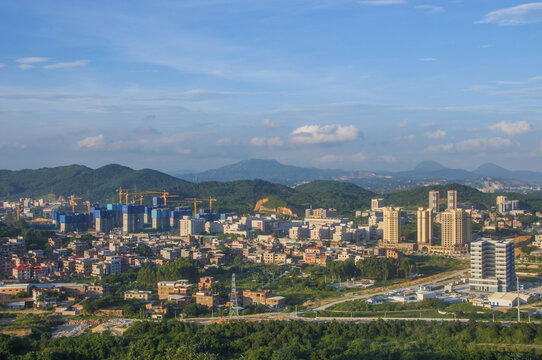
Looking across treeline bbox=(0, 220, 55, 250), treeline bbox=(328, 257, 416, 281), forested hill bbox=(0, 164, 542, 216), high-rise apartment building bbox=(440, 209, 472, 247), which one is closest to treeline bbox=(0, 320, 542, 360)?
treeline bbox=(328, 257, 416, 281)

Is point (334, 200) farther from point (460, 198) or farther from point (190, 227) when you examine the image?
point (190, 227)

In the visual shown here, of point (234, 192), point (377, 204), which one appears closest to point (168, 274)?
point (377, 204)

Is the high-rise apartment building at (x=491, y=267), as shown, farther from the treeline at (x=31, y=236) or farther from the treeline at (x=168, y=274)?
the treeline at (x=31, y=236)

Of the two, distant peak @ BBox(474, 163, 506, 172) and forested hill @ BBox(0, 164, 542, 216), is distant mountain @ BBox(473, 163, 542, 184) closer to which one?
distant peak @ BBox(474, 163, 506, 172)

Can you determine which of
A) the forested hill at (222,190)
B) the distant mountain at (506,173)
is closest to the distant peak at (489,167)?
the distant mountain at (506,173)

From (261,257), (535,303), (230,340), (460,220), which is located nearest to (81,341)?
(230,340)
